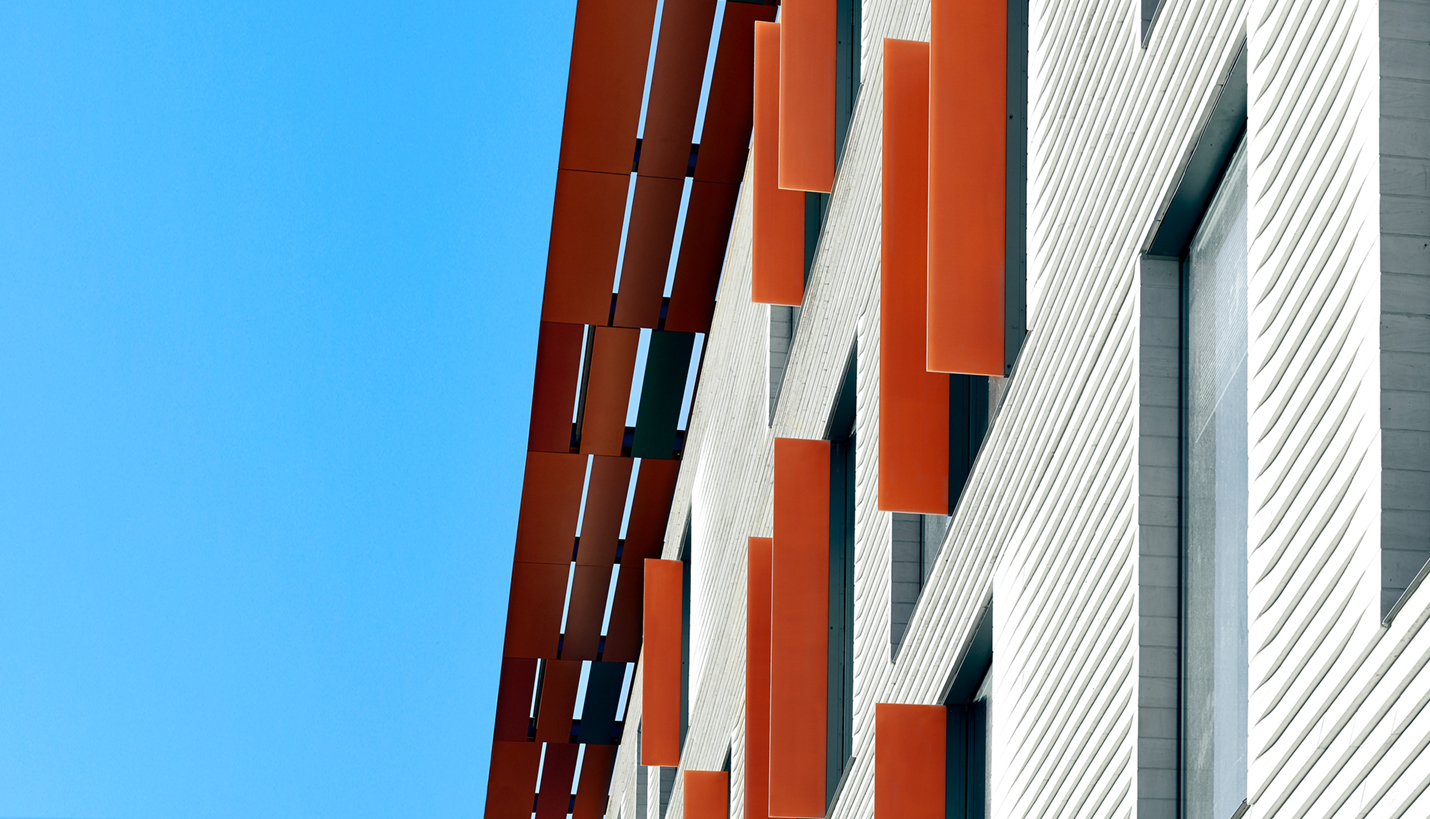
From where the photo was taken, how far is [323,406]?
3036 cm

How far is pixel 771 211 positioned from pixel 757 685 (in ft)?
10.4

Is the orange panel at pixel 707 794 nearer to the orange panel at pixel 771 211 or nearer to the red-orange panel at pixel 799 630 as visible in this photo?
the red-orange panel at pixel 799 630

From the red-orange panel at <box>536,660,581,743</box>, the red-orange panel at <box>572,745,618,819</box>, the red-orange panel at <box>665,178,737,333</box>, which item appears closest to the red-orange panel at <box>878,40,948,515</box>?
the red-orange panel at <box>665,178,737,333</box>

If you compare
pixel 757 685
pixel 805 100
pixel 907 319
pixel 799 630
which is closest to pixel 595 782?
pixel 757 685

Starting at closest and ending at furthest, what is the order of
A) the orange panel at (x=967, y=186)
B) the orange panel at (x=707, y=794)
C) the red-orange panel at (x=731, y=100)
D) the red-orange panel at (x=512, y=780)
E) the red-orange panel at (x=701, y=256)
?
the orange panel at (x=967, y=186) < the red-orange panel at (x=731, y=100) < the orange panel at (x=707, y=794) < the red-orange panel at (x=701, y=256) < the red-orange panel at (x=512, y=780)

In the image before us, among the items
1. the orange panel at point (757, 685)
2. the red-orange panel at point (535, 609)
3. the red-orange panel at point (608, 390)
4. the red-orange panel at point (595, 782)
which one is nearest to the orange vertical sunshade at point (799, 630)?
the orange panel at point (757, 685)

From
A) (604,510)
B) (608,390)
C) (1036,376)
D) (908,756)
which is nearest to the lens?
(1036,376)

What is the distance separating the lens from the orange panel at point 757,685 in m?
11.3

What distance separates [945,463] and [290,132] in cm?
2318

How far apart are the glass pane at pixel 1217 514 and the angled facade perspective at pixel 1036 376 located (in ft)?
0.05

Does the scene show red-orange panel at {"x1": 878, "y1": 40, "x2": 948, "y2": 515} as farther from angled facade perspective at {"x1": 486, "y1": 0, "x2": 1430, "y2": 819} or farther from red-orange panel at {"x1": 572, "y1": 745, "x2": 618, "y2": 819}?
red-orange panel at {"x1": 572, "y1": 745, "x2": 618, "y2": 819}

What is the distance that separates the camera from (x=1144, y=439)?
5.37 metres

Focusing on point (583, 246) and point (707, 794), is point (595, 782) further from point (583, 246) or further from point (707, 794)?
point (583, 246)

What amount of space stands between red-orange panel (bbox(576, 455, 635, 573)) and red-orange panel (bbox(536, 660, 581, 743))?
229cm
